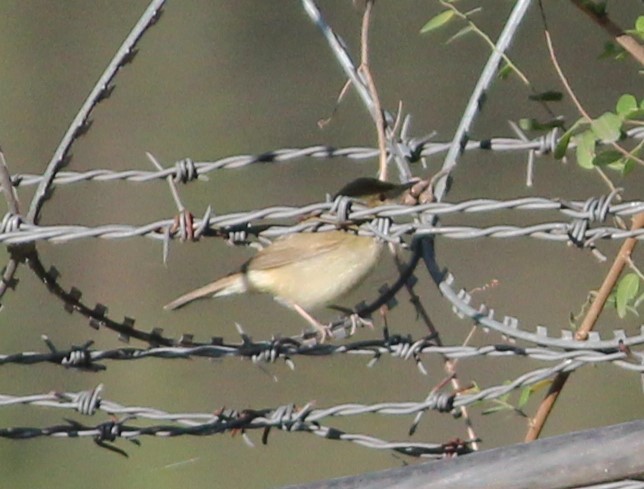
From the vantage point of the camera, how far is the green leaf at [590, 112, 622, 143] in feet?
8.69

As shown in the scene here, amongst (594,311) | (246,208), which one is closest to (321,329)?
(594,311)

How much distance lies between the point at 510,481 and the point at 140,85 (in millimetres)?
6671

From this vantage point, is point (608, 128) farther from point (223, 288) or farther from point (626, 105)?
point (223, 288)

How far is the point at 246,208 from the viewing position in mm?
7980

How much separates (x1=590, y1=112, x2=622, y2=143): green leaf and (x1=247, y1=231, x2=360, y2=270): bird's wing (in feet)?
6.16

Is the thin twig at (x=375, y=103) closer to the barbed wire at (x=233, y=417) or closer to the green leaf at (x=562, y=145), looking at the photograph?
the green leaf at (x=562, y=145)

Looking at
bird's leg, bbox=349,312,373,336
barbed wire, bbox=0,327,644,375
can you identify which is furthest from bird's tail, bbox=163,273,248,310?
barbed wire, bbox=0,327,644,375

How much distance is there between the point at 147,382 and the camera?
807 centimetres

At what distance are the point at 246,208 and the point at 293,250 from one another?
3.42m

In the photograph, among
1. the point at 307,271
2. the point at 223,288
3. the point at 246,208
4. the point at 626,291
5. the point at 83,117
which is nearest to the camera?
the point at 83,117

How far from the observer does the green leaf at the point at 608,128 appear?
265cm

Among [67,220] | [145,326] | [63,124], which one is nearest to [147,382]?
[145,326]

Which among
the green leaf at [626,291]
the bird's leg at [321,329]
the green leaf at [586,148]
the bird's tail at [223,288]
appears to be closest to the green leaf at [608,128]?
the green leaf at [586,148]

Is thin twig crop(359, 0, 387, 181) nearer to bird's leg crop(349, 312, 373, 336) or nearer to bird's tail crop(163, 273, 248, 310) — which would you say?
bird's leg crop(349, 312, 373, 336)
